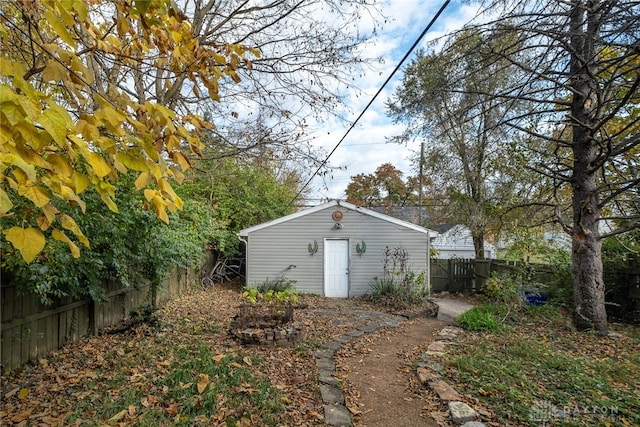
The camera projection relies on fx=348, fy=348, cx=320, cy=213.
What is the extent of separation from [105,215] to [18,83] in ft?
12.2

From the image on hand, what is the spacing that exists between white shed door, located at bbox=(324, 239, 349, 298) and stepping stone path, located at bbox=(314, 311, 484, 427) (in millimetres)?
4771

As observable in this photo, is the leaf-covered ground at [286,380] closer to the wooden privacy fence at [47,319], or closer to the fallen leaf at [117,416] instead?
the fallen leaf at [117,416]

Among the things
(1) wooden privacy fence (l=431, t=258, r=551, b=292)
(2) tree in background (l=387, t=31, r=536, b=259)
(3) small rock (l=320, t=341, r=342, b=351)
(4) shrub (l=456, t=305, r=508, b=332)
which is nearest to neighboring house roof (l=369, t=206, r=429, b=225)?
(2) tree in background (l=387, t=31, r=536, b=259)

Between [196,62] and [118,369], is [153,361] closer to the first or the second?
[118,369]

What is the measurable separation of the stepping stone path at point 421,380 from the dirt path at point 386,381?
4.0 inches

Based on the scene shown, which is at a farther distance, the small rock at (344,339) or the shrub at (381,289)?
the shrub at (381,289)

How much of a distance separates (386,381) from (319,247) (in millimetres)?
7402

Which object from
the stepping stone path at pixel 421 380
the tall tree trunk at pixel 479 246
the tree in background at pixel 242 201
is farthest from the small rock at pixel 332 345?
the tall tree trunk at pixel 479 246

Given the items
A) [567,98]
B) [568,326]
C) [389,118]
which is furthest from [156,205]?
[389,118]

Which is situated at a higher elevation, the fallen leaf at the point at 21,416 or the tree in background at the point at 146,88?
the tree in background at the point at 146,88

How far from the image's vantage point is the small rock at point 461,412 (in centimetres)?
293

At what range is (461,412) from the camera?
3.04 metres

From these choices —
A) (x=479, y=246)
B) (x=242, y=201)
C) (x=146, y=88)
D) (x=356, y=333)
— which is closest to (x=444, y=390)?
(x=356, y=333)

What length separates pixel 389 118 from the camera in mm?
10938
